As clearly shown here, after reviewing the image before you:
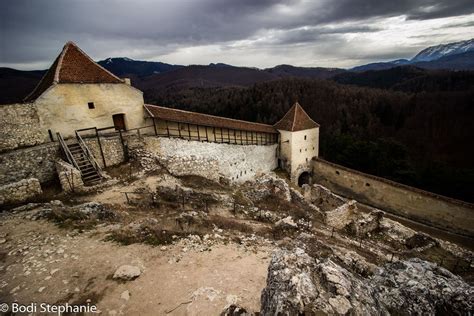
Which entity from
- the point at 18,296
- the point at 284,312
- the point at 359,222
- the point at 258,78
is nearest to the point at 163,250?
the point at 18,296

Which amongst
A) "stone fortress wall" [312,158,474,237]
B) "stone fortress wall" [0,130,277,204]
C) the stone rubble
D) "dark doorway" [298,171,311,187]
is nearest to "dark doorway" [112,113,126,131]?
"stone fortress wall" [0,130,277,204]

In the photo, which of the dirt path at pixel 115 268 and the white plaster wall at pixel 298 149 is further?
the white plaster wall at pixel 298 149

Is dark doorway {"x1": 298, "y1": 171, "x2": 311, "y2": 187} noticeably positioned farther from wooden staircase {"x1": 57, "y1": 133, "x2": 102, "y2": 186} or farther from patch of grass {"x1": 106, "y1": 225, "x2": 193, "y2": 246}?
patch of grass {"x1": 106, "y1": 225, "x2": 193, "y2": 246}

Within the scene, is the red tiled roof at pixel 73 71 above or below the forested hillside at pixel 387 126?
above

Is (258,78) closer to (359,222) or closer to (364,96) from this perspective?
(364,96)

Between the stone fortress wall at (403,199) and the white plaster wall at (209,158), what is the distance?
807cm

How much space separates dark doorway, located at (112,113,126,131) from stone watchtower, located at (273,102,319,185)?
51.2 ft

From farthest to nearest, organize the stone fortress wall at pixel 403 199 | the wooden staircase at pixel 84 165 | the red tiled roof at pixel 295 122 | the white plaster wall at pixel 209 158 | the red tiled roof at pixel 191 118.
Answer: the red tiled roof at pixel 295 122 → the red tiled roof at pixel 191 118 → the stone fortress wall at pixel 403 199 → the white plaster wall at pixel 209 158 → the wooden staircase at pixel 84 165

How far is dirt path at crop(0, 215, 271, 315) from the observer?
5.66m

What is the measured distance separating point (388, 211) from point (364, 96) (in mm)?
47436

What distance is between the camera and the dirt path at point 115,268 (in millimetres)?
5660

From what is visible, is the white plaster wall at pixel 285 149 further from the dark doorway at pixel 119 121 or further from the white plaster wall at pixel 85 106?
the dark doorway at pixel 119 121

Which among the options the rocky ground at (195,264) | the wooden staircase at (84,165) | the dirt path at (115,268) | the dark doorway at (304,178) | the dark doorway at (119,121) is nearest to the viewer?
the rocky ground at (195,264)

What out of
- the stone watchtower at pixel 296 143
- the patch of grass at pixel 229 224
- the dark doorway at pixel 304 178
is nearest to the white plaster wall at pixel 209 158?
the stone watchtower at pixel 296 143
